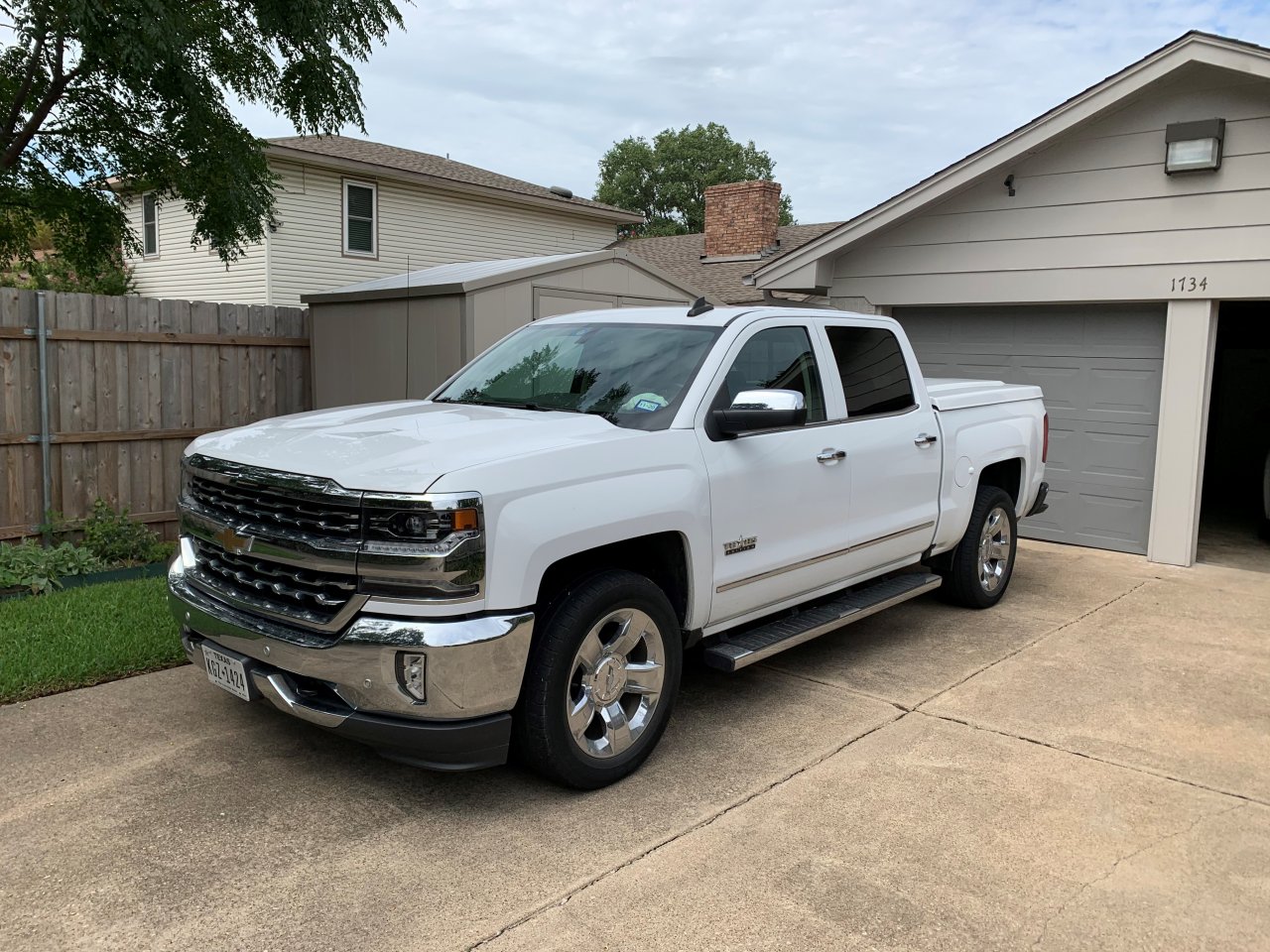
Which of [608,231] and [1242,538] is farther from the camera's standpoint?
[608,231]

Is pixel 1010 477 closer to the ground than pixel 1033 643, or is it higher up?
higher up

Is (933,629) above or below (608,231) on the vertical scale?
below

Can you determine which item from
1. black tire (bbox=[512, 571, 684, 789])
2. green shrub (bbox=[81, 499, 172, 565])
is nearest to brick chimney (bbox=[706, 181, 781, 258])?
green shrub (bbox=[81, 499, 172, 565])

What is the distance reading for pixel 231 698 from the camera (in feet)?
16.3

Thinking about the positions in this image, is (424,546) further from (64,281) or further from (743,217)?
(64,281)

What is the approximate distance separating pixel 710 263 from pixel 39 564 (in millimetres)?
15447

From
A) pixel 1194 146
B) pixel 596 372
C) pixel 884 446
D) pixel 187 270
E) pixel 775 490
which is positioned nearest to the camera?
A: pixel 775 490

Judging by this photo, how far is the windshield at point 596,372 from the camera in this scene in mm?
4520

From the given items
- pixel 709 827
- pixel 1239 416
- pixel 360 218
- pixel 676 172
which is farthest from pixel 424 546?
pixel 676 172

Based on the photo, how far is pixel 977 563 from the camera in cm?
679

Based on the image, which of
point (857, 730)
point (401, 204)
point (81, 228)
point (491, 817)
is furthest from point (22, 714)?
→ point (401, 204)

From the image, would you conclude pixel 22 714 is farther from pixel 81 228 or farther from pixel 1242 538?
pixel 1242 538

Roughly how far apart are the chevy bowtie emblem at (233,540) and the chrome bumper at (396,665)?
0.35 meters

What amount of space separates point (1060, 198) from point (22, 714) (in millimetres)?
8960
